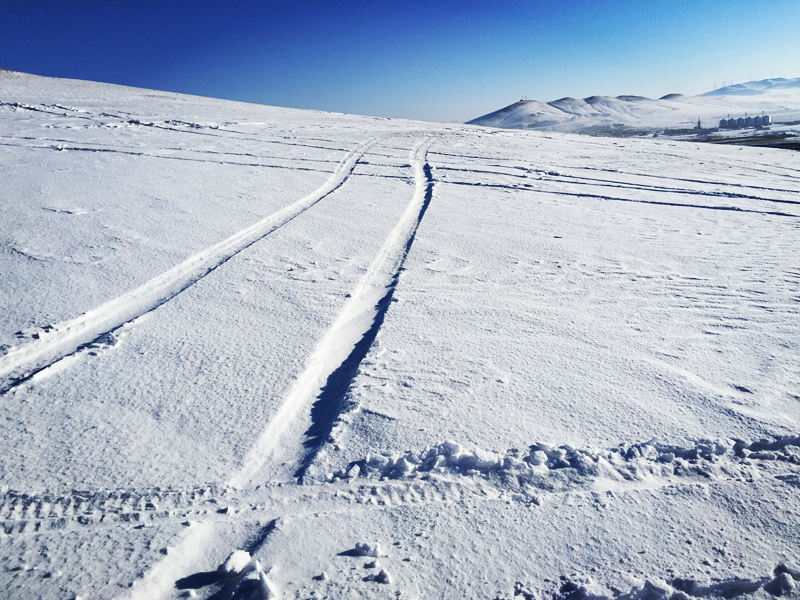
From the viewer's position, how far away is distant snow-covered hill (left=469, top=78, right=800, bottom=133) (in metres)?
44.1

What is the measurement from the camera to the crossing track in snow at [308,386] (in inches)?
49.9

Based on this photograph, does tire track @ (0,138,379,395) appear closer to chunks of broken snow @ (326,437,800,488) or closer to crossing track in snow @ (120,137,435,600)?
crossing track in snow @ (120,137,435,600)

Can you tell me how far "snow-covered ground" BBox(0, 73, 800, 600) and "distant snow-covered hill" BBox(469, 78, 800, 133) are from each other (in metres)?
40.9

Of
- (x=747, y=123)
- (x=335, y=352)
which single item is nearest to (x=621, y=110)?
(x=747, y=123)

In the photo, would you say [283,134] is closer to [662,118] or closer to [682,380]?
[682,380]

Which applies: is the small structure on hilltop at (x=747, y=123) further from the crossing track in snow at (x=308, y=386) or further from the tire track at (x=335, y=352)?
the crossing track in snow at (x=308, y=386)

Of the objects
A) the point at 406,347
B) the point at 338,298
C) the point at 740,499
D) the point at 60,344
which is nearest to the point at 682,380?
the point at 740,499

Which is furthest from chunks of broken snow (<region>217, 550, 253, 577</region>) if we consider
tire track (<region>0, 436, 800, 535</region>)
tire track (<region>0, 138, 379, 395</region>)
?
tire track (<region>0, 138, 379, 395</region>)

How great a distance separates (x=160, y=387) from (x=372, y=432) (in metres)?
0.93

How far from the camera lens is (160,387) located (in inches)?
76.7

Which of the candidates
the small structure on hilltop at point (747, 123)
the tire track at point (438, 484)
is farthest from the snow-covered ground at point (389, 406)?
the small structure on hilltop at point (747, 123)

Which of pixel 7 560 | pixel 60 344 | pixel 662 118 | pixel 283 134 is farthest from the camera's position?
pixel 662 118

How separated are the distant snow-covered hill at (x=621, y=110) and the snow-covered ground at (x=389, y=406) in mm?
40933

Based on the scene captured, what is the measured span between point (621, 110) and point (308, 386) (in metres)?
61.5
